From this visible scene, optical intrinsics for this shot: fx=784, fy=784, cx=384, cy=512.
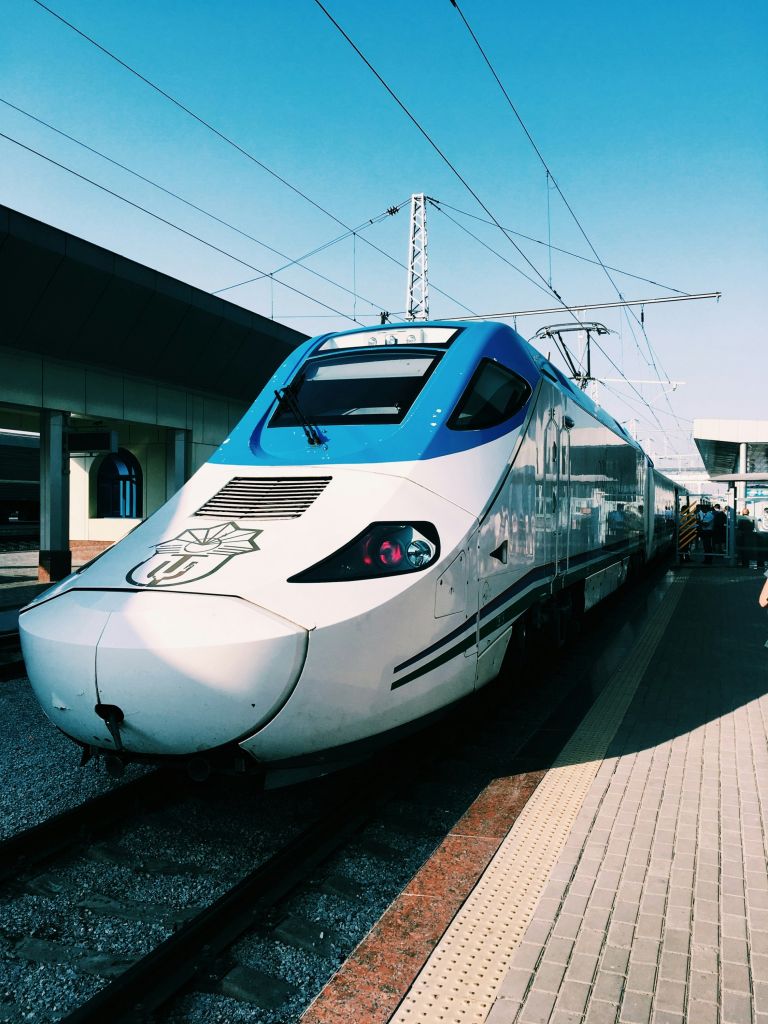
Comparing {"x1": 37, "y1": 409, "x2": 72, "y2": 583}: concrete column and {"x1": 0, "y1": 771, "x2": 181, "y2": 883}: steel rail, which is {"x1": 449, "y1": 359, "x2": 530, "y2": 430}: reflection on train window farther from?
{"x1": 37, "y1": 409, "x2": 72, "y2": 583}: concrete column

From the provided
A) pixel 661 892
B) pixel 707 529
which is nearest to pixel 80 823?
pixel 661 892

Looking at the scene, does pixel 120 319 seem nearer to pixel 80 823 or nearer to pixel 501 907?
pixel 80 823

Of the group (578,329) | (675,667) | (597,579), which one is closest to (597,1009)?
(675,667)

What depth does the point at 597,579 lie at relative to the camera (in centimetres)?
934

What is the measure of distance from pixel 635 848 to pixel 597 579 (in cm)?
574

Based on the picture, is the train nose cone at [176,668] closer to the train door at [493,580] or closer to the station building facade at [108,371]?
the train door at [493,580]

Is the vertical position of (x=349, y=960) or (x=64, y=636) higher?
(x=64, y=636)

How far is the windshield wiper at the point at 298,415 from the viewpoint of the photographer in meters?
4.91

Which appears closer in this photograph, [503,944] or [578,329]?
[503,944]

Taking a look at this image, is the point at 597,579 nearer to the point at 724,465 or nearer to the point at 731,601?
the point at 731,601

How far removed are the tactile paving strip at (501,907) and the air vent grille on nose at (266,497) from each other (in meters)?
2.01

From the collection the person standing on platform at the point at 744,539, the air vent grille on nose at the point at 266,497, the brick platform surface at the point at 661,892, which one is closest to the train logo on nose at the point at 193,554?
the air vent grille on nose at the point at 266,497

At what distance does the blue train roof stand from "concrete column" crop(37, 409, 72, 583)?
10.9 meters

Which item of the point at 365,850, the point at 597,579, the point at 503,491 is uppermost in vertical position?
the point at 503,491
